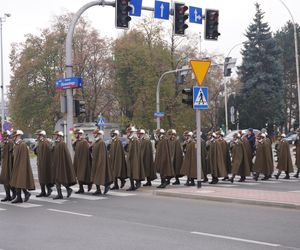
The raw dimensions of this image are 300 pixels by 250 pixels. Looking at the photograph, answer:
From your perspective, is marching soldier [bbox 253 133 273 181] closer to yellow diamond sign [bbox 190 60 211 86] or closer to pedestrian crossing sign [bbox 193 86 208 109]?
pedestrian crossing sign [bbox 193 86 208 109]

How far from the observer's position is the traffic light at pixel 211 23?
2086 centimetres

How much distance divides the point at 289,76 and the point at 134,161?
7044 centimetres

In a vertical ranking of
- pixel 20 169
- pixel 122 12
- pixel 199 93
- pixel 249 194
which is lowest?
pixel 249 194

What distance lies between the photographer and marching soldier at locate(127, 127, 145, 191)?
656 inches

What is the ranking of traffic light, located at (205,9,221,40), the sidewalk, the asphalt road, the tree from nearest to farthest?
the asphalt road, the sidewalk, traffic light, located at (205,9,221,40), the tree

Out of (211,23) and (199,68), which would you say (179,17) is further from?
(199,68)

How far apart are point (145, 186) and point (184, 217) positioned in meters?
6.81

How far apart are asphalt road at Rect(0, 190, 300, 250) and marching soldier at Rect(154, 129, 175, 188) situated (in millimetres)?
3181

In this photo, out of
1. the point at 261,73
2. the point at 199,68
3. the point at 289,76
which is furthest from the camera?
the point at 289,76

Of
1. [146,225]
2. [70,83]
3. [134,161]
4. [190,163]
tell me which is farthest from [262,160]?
[146,225]

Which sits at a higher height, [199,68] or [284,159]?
[199,68]

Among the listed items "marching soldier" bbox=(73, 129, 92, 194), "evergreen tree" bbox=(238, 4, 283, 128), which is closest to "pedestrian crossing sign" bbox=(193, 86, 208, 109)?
"marching soldier" bbox=(73, 129, 92, 194)

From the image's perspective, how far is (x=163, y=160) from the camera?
1734cm

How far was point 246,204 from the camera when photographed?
1296 centimetres
